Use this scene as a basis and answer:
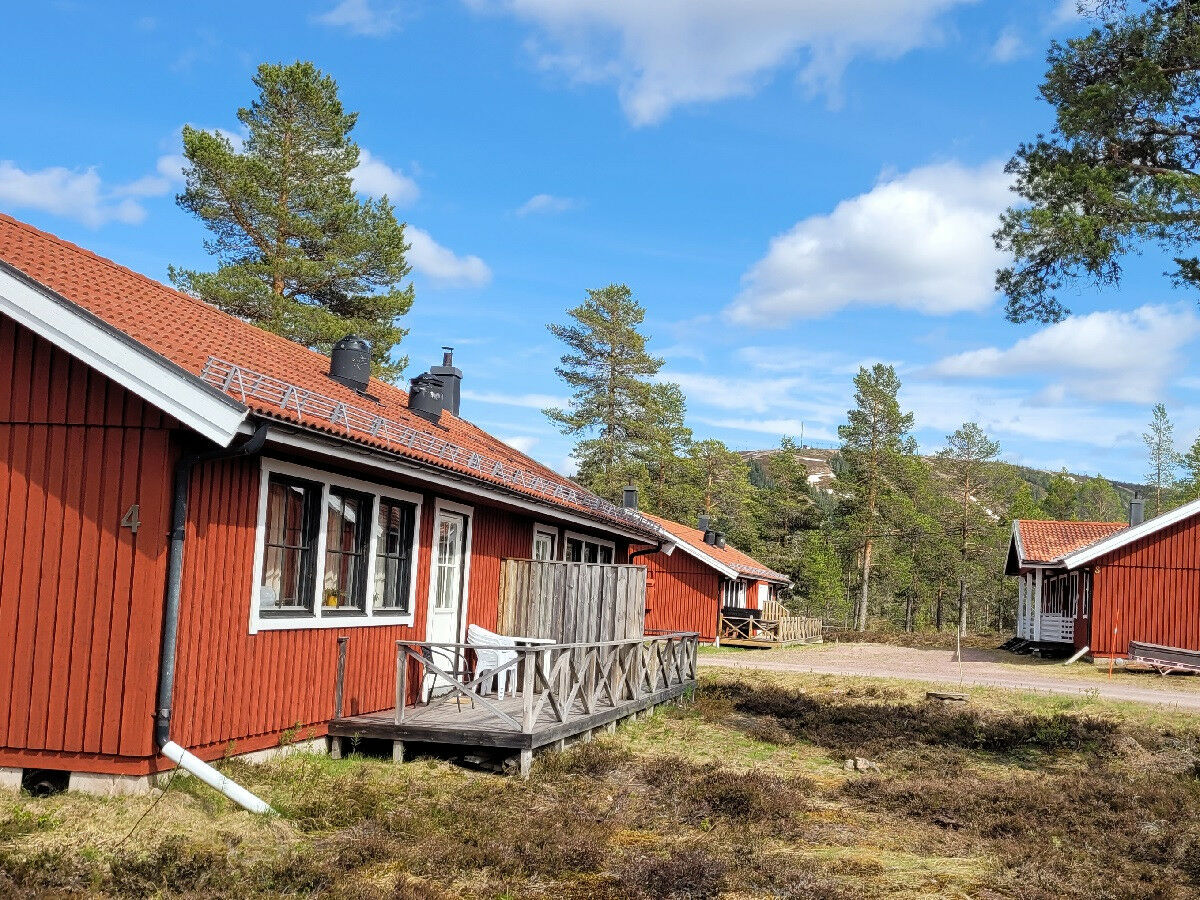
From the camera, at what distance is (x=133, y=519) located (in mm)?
8359

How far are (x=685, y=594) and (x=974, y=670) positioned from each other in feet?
42.0

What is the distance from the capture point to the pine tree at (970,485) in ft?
190

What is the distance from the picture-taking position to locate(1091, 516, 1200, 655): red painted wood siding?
93.9 feet

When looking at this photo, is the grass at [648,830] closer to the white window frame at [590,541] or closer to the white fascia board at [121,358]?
the white fascia board at [121,358]

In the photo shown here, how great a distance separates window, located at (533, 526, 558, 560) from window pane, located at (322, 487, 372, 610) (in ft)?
17.0

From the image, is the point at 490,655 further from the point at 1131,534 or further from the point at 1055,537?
the point at 1055,537

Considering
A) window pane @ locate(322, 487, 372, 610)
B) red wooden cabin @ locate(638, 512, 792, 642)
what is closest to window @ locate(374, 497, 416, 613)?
window pane @ locate(322, 487, 372, 610)

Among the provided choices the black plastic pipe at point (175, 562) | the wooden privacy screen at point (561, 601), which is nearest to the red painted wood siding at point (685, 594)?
the wooden privacy screen at point (561, 601)

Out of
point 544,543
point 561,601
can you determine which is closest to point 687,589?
point 544,543

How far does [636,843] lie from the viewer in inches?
324

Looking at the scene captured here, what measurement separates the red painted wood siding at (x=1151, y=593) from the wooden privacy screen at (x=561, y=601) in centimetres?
1952

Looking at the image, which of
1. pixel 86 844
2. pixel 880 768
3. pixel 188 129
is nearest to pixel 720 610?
pixel 188 129

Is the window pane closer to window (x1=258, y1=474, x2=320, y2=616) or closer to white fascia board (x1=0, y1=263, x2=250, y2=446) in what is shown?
window (x1=258, y1=474, x2=320, y2=616)

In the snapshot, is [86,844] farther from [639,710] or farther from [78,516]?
[639,710]
